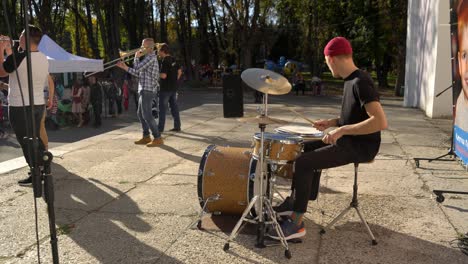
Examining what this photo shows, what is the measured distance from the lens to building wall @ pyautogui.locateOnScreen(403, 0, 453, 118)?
12750mm

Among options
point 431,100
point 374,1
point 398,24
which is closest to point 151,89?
point 431,100

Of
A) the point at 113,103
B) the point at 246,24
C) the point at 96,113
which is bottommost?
the point at 96,113

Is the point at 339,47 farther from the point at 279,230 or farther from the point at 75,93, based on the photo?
the point at 75,93

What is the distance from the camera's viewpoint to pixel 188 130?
10.7m

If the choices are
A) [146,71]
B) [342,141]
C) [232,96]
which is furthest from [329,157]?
[232,96]

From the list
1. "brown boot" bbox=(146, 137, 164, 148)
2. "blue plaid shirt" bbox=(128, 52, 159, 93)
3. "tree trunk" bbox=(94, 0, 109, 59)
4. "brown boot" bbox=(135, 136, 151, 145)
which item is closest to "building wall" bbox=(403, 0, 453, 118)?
"blue plaid shirt" bbox=(128, 52, 159, 93)

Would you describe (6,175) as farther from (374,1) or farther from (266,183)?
(374,1)

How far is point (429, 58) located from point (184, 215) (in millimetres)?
11586

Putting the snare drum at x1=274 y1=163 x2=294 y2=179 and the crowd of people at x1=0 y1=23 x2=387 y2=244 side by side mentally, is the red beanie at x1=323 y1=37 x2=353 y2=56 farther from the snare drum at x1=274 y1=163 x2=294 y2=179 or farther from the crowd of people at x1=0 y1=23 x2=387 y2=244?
the snare drum at x1=274 y1=163 x2=294 y2=179

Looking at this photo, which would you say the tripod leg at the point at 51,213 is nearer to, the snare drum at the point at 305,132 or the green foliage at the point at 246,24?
the snare drum at the point at 305,132

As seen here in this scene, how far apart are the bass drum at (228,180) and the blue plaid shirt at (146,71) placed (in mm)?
Answer: 4080

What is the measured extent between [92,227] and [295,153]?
2.06 m

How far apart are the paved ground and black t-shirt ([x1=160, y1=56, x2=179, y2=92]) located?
1795 millimetres

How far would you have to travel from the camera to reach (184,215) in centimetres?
475
